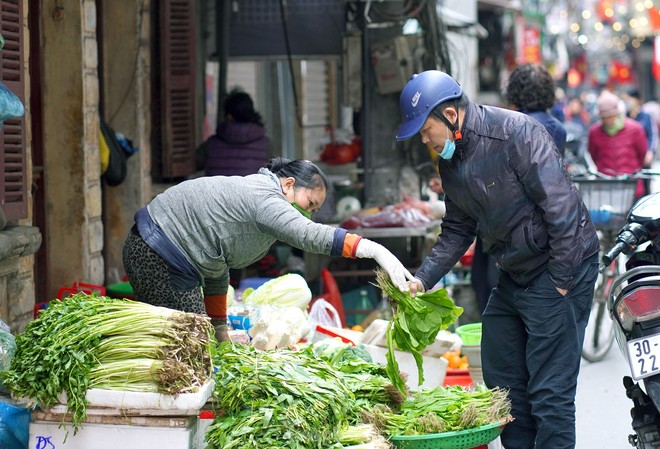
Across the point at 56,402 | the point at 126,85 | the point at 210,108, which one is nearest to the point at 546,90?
the point at 126,85

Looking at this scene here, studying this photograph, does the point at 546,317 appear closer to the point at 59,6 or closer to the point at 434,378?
the point at 434,378

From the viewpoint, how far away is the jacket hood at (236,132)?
33.9ft

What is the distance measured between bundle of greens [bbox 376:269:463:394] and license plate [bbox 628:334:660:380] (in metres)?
0.88

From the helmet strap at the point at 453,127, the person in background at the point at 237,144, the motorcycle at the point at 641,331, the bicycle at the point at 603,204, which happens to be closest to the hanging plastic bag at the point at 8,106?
the helmet strap at the point at 453,127

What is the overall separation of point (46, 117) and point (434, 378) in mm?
3366

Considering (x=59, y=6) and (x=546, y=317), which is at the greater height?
(x=59, y=6)

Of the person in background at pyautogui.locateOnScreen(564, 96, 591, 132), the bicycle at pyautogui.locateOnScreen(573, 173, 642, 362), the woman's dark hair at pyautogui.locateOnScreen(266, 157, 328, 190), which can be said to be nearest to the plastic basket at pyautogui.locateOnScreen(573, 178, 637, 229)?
the bicycle at pyautogui.locateOnScreen(573, 173, 642, 362)

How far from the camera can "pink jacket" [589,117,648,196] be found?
13.1 metres

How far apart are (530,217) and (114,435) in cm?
219

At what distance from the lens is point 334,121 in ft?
57.3

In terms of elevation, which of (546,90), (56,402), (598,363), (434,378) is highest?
(546,90)

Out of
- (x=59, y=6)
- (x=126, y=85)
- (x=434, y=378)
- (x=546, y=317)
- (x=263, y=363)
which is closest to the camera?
(x=263, y=363)

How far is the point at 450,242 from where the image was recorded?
5660mm

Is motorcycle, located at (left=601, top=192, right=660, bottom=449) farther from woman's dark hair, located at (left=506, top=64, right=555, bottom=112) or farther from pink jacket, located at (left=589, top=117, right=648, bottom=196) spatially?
pink jacket, located at (left=589, top=117, right=648, bottom=196)
